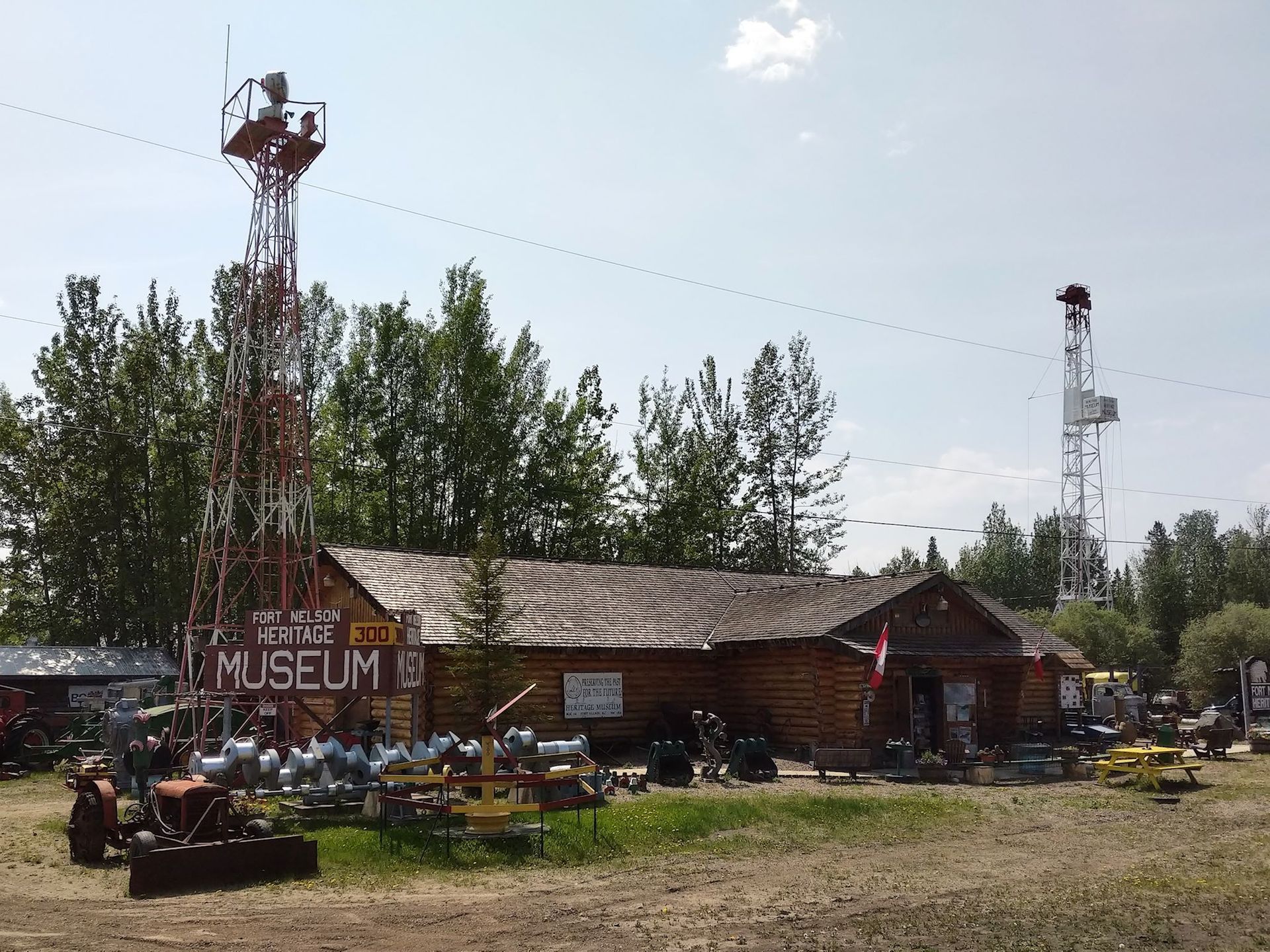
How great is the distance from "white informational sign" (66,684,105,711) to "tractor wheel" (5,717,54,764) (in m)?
5.85

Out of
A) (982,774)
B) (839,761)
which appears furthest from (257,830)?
(982,774)

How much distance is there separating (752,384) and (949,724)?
1134 inches

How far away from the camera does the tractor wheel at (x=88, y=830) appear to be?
43.9ft

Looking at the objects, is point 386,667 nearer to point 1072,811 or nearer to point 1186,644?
point 1072,811

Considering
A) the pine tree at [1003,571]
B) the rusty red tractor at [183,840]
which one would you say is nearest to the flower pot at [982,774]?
the rusty red tractor at [183,840]

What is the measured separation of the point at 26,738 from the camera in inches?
1035

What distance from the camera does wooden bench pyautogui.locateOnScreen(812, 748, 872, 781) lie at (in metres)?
21.7

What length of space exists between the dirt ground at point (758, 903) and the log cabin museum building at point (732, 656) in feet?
31.4

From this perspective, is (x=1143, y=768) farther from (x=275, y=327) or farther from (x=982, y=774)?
(x=275, y=327)

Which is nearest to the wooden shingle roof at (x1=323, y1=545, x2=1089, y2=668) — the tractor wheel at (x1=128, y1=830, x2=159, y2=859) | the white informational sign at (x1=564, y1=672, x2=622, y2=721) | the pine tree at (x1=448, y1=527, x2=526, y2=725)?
the white informational sign at (x1=564, y1=672, x2=622, y2=721)

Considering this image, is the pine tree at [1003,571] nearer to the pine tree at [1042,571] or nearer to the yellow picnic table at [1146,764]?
the pine tree at [1042,571]

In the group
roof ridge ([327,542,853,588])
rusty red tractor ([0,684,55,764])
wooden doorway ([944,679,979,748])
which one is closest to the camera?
rusty red tractor ([0,684,55,764])

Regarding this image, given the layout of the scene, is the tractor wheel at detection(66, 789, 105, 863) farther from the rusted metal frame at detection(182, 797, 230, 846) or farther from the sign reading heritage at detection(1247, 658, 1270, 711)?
the sign reading heritage at detection(1247, 658, 1270, 711)

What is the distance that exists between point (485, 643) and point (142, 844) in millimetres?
9403
